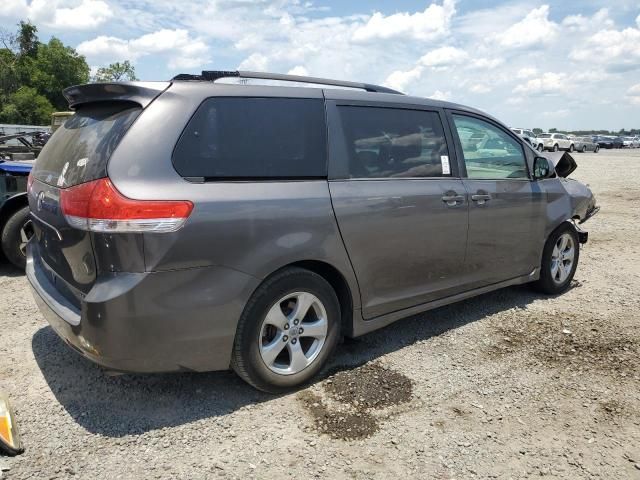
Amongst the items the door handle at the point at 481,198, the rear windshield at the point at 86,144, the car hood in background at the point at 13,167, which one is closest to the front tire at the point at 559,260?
the door handle at the point at 481,198

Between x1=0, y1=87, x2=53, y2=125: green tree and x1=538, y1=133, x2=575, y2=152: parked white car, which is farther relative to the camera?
x1=0, y1=87, x2=53, y2=125: green tree

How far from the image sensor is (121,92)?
9.60ft

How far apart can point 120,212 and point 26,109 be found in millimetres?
56070

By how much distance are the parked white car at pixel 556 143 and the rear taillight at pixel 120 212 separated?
46.6m

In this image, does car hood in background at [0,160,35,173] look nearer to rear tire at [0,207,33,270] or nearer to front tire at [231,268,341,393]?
rear tire at [0,207,33,270]

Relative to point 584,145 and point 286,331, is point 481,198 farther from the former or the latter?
point 584,145

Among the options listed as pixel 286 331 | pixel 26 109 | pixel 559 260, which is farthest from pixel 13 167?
pixel 26 109

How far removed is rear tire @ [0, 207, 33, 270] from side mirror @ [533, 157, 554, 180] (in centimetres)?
526

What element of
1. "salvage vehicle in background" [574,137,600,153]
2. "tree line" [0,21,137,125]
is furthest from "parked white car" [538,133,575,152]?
"tree line" [0,21,137,125]

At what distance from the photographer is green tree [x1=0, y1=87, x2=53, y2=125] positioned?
4862 cm

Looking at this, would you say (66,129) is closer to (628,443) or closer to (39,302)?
(39,302)

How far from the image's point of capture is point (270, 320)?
10.1 feet

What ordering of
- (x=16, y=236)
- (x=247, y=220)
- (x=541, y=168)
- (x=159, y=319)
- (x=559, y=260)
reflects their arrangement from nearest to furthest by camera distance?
(x=159, y=319)
(x=247, y=220)
(x=541, y=168)
(x=559, y=260)
(x=16, y=236)

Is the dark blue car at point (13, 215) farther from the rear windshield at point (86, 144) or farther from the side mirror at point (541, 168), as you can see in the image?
the side mirror at point (541, 168)
